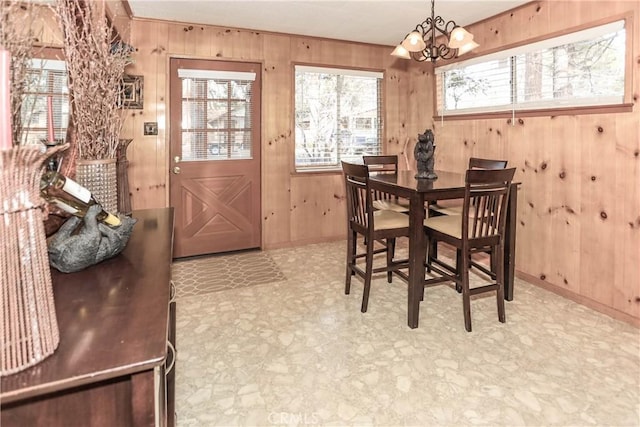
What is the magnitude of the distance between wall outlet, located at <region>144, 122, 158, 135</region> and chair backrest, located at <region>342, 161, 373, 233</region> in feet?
6.61

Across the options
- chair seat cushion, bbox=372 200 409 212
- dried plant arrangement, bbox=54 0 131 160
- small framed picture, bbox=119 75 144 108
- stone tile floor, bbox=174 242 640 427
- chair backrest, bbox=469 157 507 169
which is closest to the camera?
dried plant arrangement, bbox=54 0 131 160

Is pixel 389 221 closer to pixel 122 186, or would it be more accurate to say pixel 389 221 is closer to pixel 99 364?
pixel 122 186

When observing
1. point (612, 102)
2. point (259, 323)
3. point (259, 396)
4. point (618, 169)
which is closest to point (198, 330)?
point (259, 323)

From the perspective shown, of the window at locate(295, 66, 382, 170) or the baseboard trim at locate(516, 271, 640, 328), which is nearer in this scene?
the baseboard trim at locate(516, 271, 640, 328)

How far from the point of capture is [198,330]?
99.2 inches

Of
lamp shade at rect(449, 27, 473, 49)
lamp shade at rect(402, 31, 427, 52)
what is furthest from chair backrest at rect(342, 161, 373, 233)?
lamp shade at rect(449, 27, 473, 49)

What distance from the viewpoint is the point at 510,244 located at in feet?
9.30

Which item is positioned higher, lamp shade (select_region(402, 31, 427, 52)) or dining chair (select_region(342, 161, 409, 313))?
lamp shade (select_region(402, 31, 427, 52))

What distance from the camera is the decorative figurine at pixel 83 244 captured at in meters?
1.14

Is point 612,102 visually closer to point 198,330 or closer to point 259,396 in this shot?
point 259,396

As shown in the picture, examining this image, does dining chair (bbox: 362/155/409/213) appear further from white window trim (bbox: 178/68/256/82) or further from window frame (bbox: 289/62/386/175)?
white window trim (bbox: 178/68/256/82)

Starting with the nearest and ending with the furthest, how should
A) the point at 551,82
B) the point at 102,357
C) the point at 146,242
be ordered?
the point at 102,357 → the point at 146,242 → the point at 551,82

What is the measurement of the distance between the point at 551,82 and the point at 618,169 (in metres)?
0.87

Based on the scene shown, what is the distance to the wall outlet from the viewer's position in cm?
373
